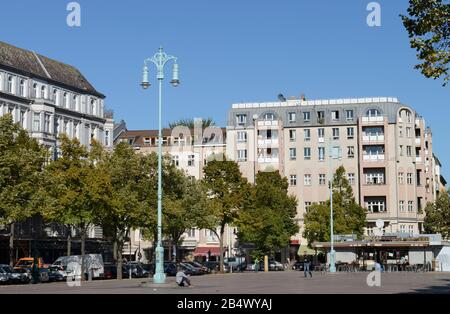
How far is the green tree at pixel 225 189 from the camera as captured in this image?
81938mm

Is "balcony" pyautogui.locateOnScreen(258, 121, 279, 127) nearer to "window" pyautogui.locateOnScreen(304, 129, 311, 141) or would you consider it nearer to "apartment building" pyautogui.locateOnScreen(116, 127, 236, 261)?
"window" pyautogui.locateOnScreen(304, 129, 311, 141)

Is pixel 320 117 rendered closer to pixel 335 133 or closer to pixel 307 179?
pixel 335 133

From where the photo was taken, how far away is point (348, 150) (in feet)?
359

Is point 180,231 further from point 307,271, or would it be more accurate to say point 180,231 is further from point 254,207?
point 307,271

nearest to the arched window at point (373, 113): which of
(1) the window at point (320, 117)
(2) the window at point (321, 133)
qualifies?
(1) the window at point (320, 117)

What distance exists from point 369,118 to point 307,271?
1860 inches

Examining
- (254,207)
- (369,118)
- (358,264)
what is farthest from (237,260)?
(369,118)

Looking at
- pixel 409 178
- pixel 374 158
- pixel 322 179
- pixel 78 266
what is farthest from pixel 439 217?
pixel 78 266

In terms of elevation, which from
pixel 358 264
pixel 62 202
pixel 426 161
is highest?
pixel 426 161

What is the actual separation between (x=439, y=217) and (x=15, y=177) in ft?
213

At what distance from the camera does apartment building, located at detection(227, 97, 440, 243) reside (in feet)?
350

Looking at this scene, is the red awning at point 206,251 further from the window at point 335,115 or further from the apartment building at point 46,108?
the window at point 335,115
